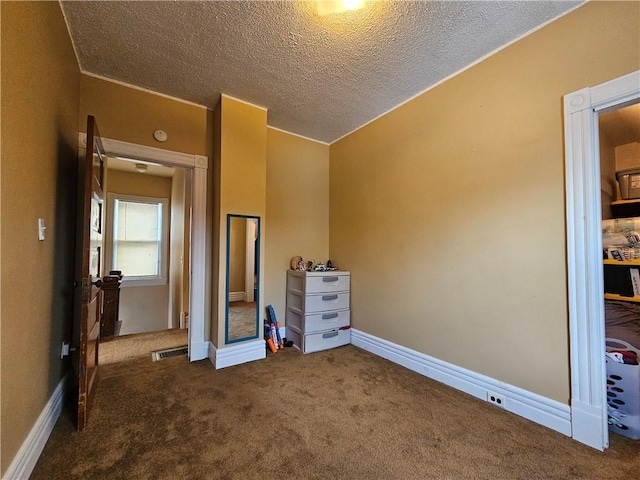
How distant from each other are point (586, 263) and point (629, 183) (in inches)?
88.0

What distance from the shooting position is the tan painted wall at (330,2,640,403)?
170cm

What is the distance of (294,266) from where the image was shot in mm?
3445

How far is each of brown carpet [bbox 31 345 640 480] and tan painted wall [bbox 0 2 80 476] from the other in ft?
1.28

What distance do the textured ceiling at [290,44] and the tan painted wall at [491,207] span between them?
26 centimetres

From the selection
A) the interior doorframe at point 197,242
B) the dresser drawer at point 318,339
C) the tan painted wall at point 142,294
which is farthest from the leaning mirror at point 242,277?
the tan painted wall at point 142,294

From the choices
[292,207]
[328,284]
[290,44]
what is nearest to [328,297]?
[328,284]

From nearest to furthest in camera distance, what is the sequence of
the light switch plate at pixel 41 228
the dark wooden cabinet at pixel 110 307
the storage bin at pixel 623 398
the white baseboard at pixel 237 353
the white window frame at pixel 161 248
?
the light switch plate at pixel 41 228 < the storage bin at pixel 623 398 < the white baseboard at pixel 237 353 < the dark wooden cabinet at pixel 110 307 < the white window frame at pixel 161 248

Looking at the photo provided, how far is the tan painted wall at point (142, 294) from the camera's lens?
4898 millimetres

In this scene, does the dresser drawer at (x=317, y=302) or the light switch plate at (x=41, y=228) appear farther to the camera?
the dresser drawer at (x=317, y=302)

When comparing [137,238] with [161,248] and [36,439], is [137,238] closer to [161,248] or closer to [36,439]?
[161,248]

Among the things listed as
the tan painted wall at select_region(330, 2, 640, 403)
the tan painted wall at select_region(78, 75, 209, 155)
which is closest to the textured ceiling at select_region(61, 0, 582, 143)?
Result: the tan painted wall at select_region(78, 75, 209, 155)

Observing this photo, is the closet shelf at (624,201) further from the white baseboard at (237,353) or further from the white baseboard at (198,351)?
the white baseboard at (198,351)

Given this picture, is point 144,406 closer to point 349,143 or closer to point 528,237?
point 528,237

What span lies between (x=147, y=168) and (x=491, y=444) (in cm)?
577
